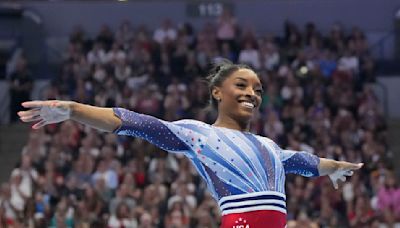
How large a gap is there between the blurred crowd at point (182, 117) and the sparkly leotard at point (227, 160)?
19.6ft

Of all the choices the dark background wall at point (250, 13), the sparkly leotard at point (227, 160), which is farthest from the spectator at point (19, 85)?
the sparkly leotard at point (227, 160)

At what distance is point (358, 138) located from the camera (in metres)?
15.4

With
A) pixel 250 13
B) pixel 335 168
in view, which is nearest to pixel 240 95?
pixel 335 168

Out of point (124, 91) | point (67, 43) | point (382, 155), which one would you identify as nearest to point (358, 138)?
point (382, 155)

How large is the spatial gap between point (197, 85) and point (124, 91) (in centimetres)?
131

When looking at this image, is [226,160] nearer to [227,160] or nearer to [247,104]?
[227,160]

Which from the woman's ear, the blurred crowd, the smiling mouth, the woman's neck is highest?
the woman's ear

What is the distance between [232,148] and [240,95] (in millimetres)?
347

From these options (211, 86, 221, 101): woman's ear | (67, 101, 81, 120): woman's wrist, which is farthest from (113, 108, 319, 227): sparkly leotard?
(67, 101, 81, 120): woman's wrist

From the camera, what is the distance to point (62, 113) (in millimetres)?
4852

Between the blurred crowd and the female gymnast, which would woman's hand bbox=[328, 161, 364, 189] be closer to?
the female gymnast

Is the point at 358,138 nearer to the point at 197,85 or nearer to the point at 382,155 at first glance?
the point at 382,155

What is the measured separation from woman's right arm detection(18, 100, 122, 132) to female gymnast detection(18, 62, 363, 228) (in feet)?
0.05

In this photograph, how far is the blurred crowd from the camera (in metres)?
12.9
